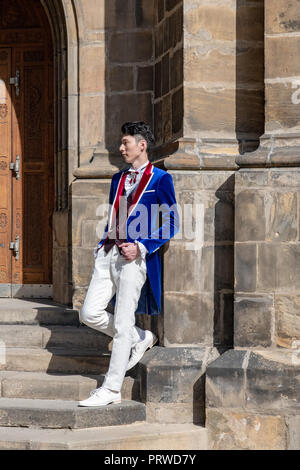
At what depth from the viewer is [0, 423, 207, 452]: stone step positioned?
15.3 feet

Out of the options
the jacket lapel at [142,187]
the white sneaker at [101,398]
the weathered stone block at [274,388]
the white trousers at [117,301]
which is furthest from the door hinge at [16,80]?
the weathered stone block at [274,388]

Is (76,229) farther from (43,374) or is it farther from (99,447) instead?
(99,447)

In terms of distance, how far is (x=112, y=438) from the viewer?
186 inches

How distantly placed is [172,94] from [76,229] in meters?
1.39

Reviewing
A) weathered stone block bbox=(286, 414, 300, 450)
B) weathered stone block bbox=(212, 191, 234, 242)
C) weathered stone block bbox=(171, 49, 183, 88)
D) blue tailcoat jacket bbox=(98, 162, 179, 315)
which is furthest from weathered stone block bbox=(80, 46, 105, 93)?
weathered stone block bbox=(286, 414, 300, 450)

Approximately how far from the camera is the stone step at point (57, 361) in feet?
18.4

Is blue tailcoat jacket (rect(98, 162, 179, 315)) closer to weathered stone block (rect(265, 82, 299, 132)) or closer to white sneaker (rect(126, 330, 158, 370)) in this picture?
white sneaker (rect(126, 330, 158, 370))

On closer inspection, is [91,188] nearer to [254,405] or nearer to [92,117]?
[92,117]

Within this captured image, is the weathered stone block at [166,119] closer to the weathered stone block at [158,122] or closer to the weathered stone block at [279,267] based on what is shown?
the weathered stone block at [158,122]

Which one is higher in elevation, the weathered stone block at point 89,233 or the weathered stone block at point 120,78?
the weathered stone block at point 120,78

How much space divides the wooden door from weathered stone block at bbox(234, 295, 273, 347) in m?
2.84

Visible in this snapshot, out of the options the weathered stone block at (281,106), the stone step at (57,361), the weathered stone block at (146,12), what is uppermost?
the weathered stone block at (146,12)
